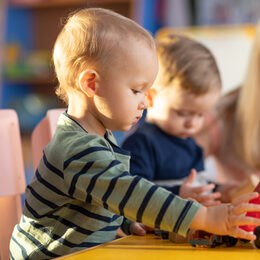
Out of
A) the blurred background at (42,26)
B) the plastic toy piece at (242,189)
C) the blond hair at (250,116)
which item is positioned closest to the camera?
the plastic toy piece at (242,189)

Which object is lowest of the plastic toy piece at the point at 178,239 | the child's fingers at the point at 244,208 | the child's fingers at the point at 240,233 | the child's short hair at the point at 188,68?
the plastic toy piece at the point at 178,239

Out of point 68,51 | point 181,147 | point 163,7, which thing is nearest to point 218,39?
point 163,7

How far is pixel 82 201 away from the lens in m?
0.70

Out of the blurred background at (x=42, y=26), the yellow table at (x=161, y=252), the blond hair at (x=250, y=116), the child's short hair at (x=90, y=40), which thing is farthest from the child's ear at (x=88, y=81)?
the blurred background at (x=42, y=26)

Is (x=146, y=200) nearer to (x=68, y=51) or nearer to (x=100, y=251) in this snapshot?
(x=100, y=251)

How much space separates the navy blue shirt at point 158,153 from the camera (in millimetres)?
1122

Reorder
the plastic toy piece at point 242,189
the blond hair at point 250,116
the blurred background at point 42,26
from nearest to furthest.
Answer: the plastic toy piece at point 242,189
the blond hair at point 250,116
the blurred background at point 42,26

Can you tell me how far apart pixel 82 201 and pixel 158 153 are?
1.61 ft

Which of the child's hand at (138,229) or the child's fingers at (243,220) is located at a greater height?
the child's fingers at (243,220)

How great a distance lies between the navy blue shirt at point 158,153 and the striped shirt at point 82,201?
0.35 m

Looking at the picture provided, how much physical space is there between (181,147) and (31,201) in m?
0.59

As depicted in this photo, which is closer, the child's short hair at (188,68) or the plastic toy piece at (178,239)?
the plastic toy piece at (178,239)

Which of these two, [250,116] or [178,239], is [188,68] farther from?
[250,116]

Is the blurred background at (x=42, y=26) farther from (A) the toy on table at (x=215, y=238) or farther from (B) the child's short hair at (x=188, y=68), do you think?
(A) the toy on table at (x=215, y=238)
